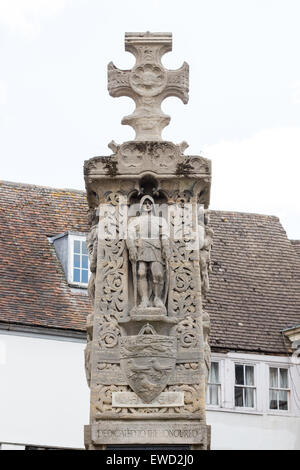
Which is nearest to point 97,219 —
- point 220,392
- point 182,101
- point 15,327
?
point 182,101

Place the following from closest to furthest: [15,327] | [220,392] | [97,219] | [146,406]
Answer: [146,406]
[97,219]
[15,327]
[220,392]

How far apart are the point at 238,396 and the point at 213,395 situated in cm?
58

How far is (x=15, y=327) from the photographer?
2597cm

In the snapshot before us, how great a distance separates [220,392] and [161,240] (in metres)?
15.5

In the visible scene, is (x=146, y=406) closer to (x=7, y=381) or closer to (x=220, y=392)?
(x=7, y=381)

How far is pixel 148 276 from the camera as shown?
13.0 m

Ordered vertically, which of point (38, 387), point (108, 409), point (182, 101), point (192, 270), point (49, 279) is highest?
point (49, 279)

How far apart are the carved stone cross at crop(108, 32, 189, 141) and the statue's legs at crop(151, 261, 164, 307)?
1.21 metres

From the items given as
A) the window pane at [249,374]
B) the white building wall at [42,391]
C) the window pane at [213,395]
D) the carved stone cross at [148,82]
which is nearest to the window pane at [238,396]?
the window pane at [249,374]

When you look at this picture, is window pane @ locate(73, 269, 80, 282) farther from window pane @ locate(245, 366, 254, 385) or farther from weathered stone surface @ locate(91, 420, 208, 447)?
weathered stone surface @ locate(91, 420, 208, 447)

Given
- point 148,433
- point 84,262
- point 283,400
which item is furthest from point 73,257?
point 148,433

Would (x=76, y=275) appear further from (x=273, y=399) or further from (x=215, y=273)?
(x=273, y=399)

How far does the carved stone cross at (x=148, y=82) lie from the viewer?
44.2 feet

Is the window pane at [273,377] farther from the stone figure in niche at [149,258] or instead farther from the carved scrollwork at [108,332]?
the carved scrollwork at [108,332]
